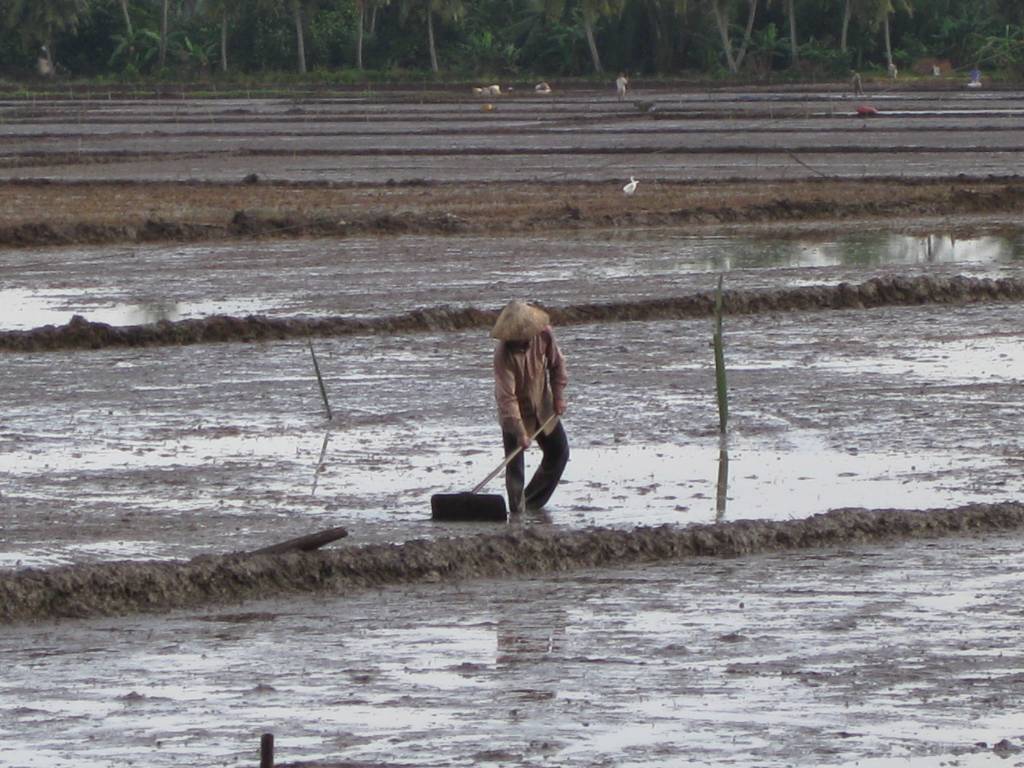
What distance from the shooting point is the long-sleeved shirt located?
8.25m

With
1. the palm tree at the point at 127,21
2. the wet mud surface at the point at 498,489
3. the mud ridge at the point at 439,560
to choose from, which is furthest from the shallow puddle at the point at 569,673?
the palm tree at the point at 127,21

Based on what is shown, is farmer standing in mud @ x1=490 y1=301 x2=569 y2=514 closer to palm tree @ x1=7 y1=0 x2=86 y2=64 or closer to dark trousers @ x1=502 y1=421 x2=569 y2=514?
dark trousers @ x1=502 y1=421 x2=569 y2=514

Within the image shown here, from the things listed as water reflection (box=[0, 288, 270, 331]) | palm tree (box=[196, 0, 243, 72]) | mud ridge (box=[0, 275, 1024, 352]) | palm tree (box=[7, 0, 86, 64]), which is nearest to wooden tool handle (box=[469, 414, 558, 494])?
mud ridge (box=[0, 275, 1024, 352])

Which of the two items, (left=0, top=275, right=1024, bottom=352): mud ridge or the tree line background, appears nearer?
(left=0, top=275, right=1024, bottom=352): mud ridge

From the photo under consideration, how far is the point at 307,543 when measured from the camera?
7141 mm

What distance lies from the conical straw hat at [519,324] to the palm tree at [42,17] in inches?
2337

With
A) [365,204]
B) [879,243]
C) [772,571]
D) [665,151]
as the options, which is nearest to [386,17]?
[665,151]

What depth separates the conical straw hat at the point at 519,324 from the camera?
26.3 ft

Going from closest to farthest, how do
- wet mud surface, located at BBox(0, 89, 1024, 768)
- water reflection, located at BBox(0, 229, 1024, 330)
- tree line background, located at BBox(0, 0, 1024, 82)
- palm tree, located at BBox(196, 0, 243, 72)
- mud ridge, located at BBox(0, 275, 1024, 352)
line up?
wet mud surface, located at BBox(0, 89, 1024, 768) < mud ridge, located at BBox(0, 275, 1024, 352) < water reflection, located at BBox(0, 229, 1024, 330) < tree line background, located at BBox(0, 0, 1024, 82) < palm tree, located at BBox(196, 0, 243, 72)

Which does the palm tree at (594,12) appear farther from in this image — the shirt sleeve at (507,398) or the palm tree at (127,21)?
the shirt sleeve at (507,398)

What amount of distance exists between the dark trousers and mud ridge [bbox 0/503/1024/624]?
0.42 meters

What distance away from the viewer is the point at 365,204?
2300 cm

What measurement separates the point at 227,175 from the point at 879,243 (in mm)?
12104

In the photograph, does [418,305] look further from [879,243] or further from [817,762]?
[817,762]
